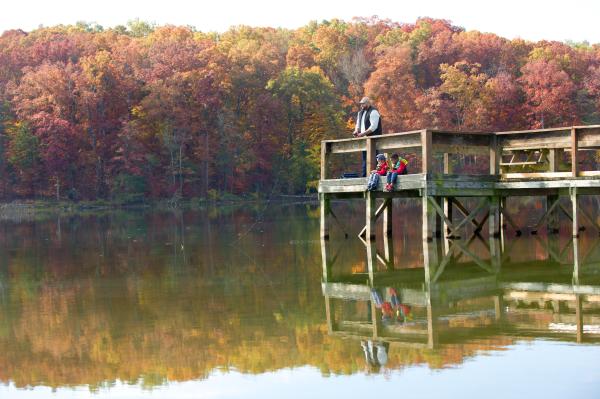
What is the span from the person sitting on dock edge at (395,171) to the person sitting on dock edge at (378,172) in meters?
0.18

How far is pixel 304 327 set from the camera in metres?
10.9

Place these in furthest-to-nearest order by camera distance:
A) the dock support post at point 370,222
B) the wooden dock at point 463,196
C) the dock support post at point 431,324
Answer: the dock support post at point 370,222, the wooden dock at point 463,196, the dock support post at point 431,324

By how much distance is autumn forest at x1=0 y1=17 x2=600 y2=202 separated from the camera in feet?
212

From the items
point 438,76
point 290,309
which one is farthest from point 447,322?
point 438,76

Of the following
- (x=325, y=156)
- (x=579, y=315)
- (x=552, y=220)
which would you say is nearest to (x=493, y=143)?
(x=552, y=220)

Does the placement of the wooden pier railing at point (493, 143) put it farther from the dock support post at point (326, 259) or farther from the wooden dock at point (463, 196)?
the dock support post at point (326, 259)

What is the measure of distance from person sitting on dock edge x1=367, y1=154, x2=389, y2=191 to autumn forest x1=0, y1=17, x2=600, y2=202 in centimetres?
4473

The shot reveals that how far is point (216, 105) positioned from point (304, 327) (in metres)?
58.5

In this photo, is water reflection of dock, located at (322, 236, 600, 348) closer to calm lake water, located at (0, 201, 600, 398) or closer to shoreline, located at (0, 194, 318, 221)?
calm lake water, located at (0, 201, 600, 398)

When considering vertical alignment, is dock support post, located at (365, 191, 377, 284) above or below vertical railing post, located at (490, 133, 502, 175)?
below

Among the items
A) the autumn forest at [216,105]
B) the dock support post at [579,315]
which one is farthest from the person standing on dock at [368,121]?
the autumn forest at [216,105]

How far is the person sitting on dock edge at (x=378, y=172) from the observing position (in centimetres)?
2095

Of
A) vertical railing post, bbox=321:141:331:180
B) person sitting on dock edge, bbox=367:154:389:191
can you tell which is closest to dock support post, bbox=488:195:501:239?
person sitting on dock edge, bbox=367:154:389:191

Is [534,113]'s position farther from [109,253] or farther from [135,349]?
[135,349]
